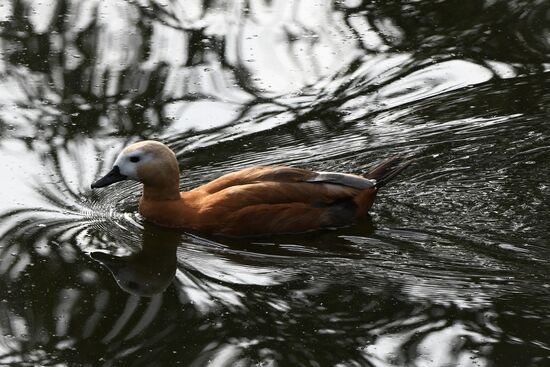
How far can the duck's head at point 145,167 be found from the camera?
25.0 ft

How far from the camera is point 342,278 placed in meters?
6.88

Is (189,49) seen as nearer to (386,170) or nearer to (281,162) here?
(281,162)

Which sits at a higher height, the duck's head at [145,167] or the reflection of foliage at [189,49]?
the reflection of foliage at [189,49]

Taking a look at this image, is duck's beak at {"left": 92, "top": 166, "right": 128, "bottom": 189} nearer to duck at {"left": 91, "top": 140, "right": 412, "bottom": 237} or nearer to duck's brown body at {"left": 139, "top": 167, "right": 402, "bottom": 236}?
duck at {"left": 91, "top": 140, "right": 412, "bottom": 237}

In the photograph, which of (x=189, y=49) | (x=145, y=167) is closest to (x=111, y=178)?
(x=145, y=167)

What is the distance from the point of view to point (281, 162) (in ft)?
27.2

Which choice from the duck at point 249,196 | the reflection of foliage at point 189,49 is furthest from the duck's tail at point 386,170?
the reflection of foliage at point 189,49

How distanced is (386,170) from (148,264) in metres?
1.66

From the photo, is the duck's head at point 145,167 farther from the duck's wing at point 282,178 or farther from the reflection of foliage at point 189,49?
the reflection of foliage at point 189,49

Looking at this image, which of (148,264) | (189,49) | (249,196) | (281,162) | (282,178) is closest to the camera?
(148,264)

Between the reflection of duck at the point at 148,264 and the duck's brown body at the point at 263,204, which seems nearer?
the reflection of duck at the point at 148,264

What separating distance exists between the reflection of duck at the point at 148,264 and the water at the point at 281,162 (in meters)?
0.02

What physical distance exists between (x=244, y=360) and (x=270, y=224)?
1692 millimetres

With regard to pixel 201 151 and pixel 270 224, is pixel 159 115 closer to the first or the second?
pixel 201 151
